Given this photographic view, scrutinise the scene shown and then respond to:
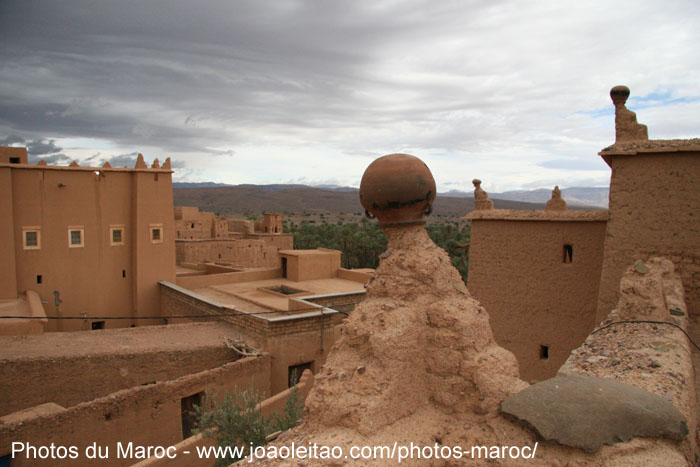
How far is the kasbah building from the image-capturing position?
12.1ft

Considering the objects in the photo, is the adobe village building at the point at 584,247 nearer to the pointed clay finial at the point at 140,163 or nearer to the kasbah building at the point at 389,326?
the kasbah building at the point at 389,326

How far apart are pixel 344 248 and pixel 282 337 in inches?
948

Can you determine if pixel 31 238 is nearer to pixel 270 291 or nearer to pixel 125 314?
pixel 125 314

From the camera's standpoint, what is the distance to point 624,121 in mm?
8789

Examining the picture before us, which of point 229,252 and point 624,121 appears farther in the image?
point 229,252

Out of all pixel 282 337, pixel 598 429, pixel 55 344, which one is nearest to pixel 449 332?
pixel 598 429

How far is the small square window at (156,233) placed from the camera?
59.2 ft

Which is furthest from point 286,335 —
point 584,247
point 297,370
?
point 584,247

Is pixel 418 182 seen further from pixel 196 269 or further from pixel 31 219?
pixel 196 269

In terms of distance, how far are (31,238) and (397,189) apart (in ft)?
51.3

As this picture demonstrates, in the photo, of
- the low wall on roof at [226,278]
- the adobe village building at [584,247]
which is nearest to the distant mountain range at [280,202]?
the low wall on roof at [226,278]

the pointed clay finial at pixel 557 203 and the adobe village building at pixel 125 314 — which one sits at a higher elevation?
the pointed clay finial at pixel 557 203

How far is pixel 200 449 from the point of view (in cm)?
775

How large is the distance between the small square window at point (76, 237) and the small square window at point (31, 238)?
0.90 m
